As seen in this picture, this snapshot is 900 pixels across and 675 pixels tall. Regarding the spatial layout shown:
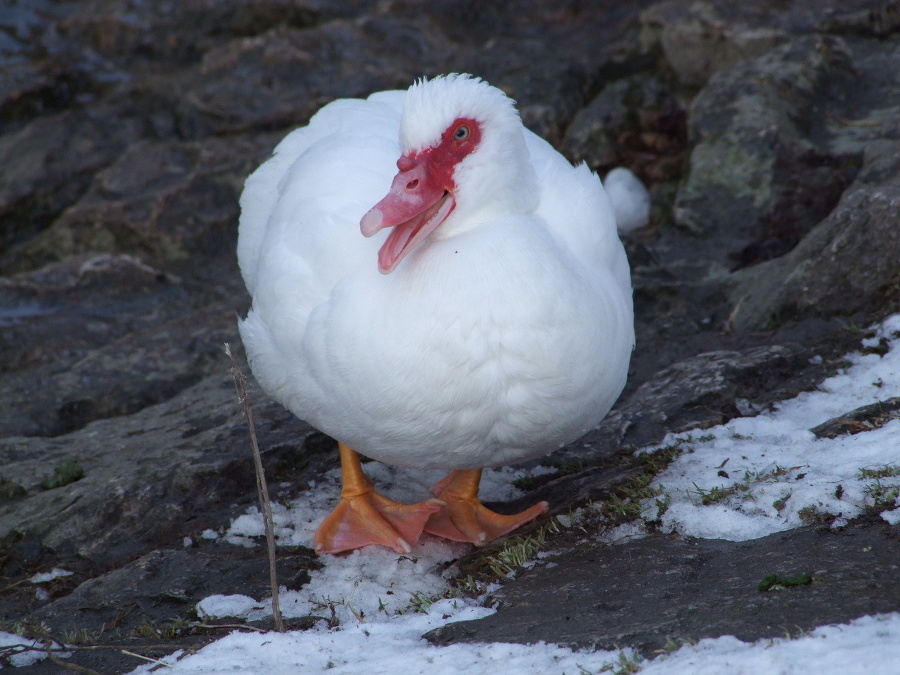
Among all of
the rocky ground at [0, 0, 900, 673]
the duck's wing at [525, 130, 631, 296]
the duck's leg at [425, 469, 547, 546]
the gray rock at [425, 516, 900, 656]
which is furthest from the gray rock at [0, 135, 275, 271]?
the gray rock at [425, 516, 900, 656]

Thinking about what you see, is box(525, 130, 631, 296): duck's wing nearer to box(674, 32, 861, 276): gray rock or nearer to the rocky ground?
the rocky ground

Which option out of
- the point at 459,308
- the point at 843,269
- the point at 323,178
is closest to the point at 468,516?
the point at 459,308

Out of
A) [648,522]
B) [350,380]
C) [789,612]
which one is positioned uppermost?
[350,380]

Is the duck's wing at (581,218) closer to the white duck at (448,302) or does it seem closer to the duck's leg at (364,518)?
the white duck at (448,302)

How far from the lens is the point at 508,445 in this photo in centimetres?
351

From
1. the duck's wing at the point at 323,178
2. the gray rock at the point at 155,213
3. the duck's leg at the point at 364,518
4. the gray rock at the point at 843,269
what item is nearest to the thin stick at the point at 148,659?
the duck's leg at the point at 364,518

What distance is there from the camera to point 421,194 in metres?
3.42

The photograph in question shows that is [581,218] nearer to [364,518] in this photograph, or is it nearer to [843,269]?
[364,518]

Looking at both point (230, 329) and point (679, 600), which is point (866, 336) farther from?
point (230, 329)

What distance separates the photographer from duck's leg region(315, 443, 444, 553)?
13.2 feet

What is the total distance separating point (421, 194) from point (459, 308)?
47cm

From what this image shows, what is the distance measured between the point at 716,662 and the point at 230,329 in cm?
431

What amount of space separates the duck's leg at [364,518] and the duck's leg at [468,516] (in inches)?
2.7

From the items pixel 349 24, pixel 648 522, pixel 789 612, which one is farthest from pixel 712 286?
pixel 349 24
